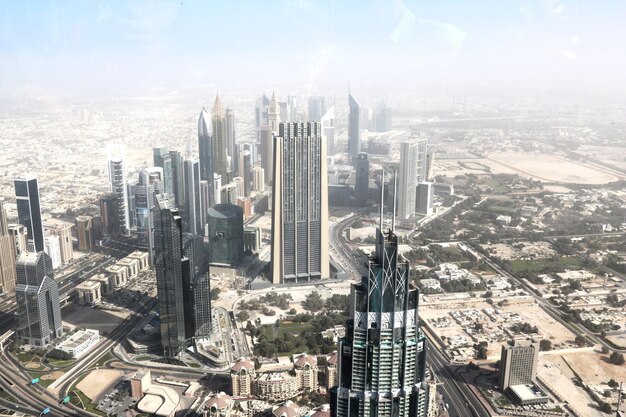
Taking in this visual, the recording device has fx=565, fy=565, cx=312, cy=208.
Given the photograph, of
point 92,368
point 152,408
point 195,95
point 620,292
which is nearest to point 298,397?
point 152,408

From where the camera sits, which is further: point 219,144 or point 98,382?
point 219,144

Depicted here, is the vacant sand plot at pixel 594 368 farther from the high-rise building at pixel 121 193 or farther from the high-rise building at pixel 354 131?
the high-rise building at pixel 354 131

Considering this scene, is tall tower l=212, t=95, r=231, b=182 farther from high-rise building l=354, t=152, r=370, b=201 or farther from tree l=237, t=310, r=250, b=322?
tree l=237, t=310, r=250, b=322

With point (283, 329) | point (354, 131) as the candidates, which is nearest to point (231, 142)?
point (354, 131)

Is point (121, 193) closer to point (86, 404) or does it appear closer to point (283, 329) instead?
point (283, 329)

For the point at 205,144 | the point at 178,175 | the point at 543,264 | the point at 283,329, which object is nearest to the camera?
the point at 283,329

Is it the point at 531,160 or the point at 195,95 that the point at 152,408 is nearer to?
the point at 195,95
